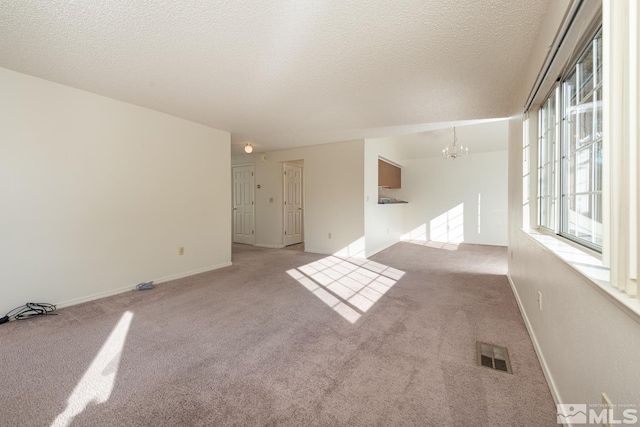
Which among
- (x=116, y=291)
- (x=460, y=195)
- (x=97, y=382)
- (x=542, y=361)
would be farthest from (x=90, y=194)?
(x=460, y=195)

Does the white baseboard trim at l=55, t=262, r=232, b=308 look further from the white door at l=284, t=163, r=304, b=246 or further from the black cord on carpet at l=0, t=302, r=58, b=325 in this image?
the white door at l=284, t=163, r=304, b=246

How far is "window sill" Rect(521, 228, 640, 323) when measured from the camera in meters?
0.72

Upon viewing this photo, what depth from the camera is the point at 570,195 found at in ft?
5.81

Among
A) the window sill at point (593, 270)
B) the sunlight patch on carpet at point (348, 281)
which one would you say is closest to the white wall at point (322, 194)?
the sunlight patch on carpet at point (348, 281)

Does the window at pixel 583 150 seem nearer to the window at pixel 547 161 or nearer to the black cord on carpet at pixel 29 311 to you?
the window at pixel 547 161

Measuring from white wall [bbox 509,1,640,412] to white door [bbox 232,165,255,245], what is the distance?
549cm

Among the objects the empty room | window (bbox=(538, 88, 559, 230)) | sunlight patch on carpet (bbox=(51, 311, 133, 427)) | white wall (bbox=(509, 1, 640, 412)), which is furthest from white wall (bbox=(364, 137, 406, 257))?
sunlight patch on carpet (bbox=(51, 311, 133, 427))

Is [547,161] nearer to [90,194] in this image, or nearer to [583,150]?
[583,150]

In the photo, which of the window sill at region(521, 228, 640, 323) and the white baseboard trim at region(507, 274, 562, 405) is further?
the white baseboard trim at region(507, 274, 562, 405)

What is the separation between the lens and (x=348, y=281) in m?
3.47

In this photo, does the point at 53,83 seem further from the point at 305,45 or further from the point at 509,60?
the point at 509,60

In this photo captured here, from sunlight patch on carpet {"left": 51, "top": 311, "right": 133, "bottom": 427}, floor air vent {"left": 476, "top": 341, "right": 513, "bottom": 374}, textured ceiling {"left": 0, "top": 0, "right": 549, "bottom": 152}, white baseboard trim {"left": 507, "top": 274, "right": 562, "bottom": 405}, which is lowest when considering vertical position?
sunlight patch on carpet {"left": 51, "top": 311, "right": 133, "bottom": 427}

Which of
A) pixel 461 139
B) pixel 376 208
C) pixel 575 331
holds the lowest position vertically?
pixel 575 331

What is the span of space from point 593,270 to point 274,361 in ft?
5.77
